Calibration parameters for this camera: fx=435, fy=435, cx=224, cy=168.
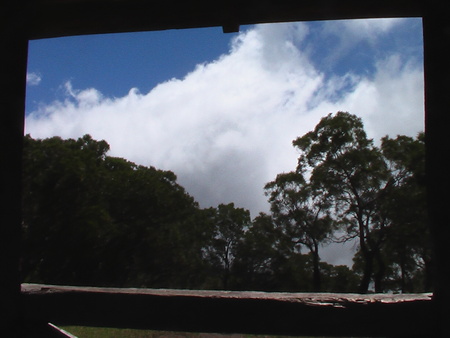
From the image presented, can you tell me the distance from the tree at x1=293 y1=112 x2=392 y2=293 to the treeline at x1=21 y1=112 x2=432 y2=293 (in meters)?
0.04

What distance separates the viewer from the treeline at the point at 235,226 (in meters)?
16.6

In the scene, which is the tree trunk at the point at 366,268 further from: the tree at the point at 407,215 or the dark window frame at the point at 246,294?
the dark window frame at the point at 246,294

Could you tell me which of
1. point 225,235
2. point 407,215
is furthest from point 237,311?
point 225,235

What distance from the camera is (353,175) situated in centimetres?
1753

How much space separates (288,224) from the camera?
A: 1873 cm

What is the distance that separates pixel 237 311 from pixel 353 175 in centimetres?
1649

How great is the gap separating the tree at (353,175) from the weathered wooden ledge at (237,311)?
16069 millimetres

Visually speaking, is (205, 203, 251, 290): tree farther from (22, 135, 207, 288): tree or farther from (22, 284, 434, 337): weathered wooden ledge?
(22, 284, 434, 337): weathered wooden ledge

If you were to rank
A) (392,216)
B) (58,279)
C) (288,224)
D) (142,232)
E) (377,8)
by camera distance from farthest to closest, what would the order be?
(142,232) → (288,224) → (58,279) → (392,216) → (377,8)

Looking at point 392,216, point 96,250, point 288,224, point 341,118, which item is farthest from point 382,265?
point 96,250

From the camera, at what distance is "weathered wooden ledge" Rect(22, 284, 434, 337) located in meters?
1.81

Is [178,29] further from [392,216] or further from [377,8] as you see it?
[392,216]

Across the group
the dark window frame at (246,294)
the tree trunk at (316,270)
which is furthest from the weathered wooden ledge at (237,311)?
→ the tree trunk at (316,270)

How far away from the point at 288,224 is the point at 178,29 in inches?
668
